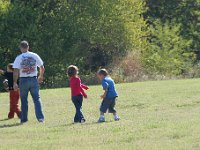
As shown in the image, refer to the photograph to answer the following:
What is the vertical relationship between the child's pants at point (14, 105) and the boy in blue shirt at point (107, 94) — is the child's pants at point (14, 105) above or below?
below

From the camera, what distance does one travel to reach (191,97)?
2186 centimetres

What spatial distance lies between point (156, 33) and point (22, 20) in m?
12.6

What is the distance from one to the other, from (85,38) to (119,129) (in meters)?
30.3

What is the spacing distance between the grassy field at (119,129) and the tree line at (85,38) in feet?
66.3

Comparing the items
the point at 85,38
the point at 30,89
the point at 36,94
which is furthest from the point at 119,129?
the point at 85,38

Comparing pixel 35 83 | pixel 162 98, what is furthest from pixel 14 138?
pixel 162 98

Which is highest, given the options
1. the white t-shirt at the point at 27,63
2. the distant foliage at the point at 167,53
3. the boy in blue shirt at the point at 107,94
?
the white t-shirt at the point at 27,63

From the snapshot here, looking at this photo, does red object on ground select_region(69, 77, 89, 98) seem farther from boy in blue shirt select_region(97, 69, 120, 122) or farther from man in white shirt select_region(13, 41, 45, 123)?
man in white shirt select_region(13, 41, 45, 123)

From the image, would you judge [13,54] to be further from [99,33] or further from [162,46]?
[162,46]

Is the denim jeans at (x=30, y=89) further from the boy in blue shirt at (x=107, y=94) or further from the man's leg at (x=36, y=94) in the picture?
the boy in blue shirt at (x=107, y=94)

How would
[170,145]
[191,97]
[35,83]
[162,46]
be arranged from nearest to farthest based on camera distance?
[170,145]
[35,83]
[191,97]
[162,46]

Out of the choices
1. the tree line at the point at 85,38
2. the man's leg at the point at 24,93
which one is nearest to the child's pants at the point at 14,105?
the man's leg at the point at 24,93

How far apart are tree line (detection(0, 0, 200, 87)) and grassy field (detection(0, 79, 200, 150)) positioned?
20220 millimetres

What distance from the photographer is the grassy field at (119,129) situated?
36.6ft
